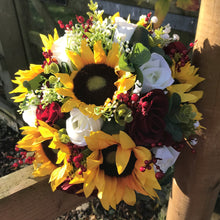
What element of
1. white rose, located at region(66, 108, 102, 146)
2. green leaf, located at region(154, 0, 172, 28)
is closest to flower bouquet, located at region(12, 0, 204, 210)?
white rose, located at region(66, 108, 102, 146)

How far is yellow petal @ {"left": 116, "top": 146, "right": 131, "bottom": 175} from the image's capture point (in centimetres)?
66

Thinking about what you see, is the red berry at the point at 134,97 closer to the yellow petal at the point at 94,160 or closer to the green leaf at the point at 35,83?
the yellow petal at the point at 94,160

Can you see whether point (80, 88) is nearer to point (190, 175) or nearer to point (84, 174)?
point (84, 174)

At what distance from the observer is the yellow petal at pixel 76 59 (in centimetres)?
68

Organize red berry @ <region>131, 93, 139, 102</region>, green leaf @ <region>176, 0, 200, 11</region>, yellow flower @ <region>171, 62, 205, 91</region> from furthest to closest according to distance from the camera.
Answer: green leaf @ <region>176, 0, 200, 11</region> < yellow flower @ <region>171, 62, 205, 91</region> < red berry @ <region>131, 93, 139, 102</region>

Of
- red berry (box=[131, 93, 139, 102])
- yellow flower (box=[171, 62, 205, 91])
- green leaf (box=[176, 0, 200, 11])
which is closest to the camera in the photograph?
red berry (box=[131, 93, 139, 102])

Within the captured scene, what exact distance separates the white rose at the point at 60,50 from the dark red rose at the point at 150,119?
0.24 m

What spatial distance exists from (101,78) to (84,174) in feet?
0.88

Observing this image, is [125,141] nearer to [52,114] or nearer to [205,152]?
[52,114]

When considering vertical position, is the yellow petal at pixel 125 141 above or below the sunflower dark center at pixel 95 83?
below

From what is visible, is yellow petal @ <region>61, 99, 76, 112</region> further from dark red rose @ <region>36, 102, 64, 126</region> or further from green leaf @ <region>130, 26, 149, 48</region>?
green leaf @ <region>130, 26, 149, 48</region>

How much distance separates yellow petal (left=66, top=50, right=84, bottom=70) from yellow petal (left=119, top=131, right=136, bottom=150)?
22cm

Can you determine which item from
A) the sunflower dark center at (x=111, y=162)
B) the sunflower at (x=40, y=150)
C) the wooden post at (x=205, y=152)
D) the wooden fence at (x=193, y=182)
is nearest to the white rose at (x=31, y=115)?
the sunflower at (x=40, y=150)

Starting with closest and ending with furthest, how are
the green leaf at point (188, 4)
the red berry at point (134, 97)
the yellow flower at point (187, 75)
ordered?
the red berry at point (134, 97) < the yellow flower at point (187, 75) < the green leaf at point (188, 4)
